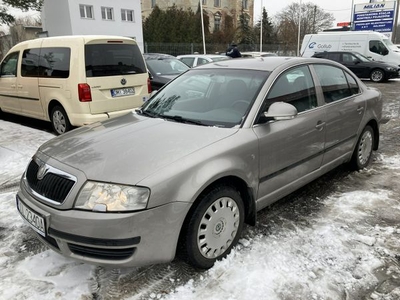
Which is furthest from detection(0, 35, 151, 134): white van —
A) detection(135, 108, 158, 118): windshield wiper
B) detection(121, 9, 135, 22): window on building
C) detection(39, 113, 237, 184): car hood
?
detection(121, 9, 135, 22): window on building

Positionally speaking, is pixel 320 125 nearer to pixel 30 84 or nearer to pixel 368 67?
pixel 30 84

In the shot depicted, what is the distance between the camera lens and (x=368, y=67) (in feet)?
55.0

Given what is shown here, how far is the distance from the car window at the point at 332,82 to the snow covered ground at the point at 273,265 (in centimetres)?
120

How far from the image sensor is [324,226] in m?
3.49

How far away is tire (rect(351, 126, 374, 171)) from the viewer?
15.6 feet

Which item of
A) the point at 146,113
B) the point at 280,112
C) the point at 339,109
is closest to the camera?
the point at 280,112

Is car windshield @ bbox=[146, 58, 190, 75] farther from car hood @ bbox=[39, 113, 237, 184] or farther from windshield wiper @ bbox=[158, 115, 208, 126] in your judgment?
car hood @ bbox=[39, 113, 237, 184]

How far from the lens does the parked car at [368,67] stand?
1642 cm

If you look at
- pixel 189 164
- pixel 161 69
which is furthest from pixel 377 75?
pixel 189 164

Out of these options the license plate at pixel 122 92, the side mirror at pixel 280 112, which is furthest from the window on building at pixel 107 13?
the side mirror at pixel 280 112

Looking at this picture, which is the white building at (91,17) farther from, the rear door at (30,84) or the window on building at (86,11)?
the rear door at (30,84)

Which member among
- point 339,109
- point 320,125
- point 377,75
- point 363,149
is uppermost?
point 339,109

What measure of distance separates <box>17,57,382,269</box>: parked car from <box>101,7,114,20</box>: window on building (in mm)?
35244

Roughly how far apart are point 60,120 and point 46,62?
1.10m
